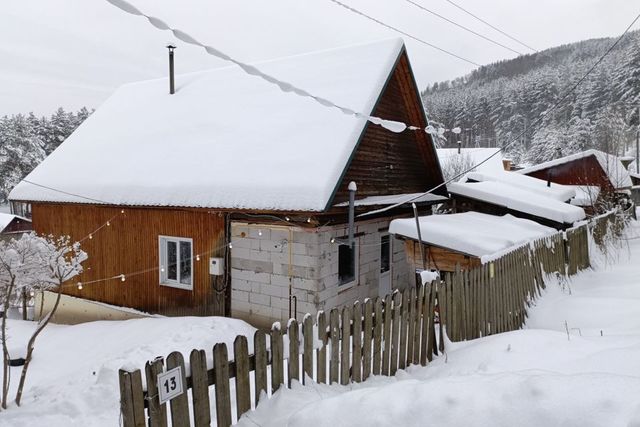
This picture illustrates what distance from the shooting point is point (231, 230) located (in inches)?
401

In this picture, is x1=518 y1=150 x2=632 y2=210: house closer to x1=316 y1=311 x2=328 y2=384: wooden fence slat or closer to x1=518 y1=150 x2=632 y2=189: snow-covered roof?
x1=518 y1=150 x2=632 y2=189: snow-covered roof

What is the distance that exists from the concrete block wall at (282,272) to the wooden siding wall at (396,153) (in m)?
1.30

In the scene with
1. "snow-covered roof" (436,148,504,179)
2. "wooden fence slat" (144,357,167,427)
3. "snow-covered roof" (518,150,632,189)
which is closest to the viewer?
"wooden fence slat" (144,357,167,427)

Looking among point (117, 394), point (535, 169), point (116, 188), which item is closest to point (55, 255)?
point (116, 188)

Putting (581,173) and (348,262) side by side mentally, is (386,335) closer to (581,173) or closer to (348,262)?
(348,262)

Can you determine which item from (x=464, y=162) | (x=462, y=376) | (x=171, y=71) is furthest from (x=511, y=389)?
(x=464, y=162)

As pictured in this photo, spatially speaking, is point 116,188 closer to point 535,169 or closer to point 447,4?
point 447,4

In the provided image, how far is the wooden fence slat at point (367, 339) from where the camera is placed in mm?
4863

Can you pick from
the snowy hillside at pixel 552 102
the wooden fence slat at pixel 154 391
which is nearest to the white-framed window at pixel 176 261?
the wooden fence slat at pixel 154 391

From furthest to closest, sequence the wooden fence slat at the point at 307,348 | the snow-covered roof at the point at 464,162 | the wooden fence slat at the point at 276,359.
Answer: the snow-covered roof at the point at 464,162, the wooden fence slat at the point at 307,348, the wooden fence slat at the point at 276,359

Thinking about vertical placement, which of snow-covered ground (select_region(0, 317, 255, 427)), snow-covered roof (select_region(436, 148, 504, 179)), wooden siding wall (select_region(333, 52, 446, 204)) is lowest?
snow-covered ground (select_region(0, 317, 255, 427))

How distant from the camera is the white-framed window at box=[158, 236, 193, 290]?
1106cm

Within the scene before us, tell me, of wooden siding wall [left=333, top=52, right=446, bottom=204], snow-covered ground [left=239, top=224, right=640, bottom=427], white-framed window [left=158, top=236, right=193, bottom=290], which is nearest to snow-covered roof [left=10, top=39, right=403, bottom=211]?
wooden siding wall [left=333, top=52, right=446, bottom=204]

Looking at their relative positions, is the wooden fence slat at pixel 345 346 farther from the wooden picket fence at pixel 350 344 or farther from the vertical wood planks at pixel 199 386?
the vertical wood planks at pixel 199 386
